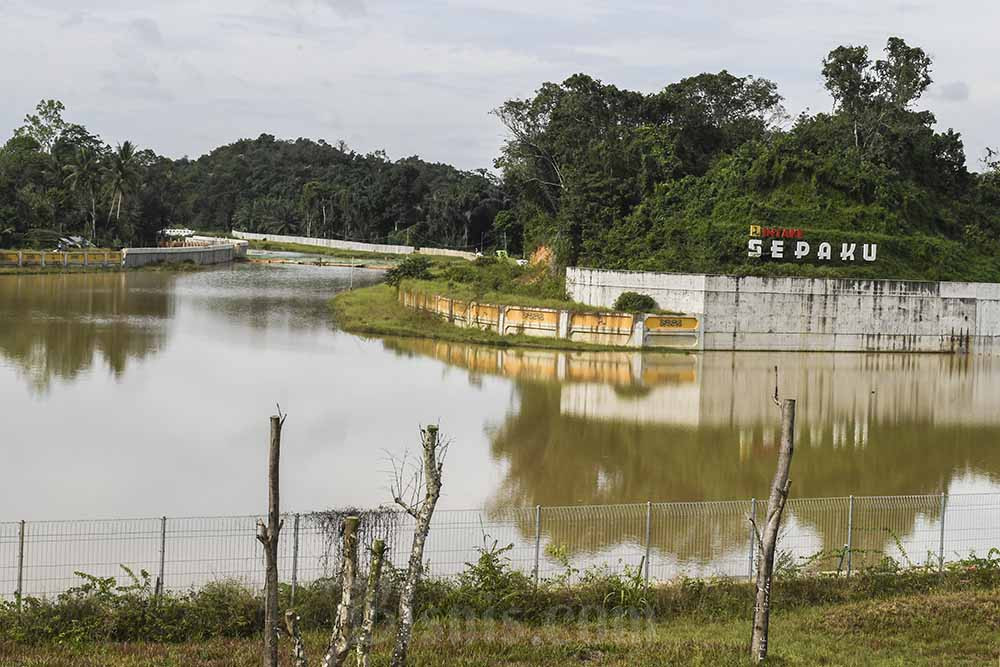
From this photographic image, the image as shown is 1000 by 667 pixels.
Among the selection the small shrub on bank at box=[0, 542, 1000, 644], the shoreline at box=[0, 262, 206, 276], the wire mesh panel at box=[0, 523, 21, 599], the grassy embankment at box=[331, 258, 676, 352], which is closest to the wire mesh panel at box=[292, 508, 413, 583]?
the small shrub on bank at box=[0, 542, 1000, 644]

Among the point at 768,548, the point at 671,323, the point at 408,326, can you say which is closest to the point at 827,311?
the point at 671,323

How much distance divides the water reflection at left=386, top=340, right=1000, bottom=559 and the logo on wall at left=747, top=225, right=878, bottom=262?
18.1 feet

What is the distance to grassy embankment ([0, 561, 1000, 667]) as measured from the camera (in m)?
14.2

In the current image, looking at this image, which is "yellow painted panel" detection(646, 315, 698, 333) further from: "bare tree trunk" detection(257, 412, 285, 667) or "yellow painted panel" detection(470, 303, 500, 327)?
"bare tree trunk" detection(257, 412, 285, 667)

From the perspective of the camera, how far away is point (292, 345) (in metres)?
51.7

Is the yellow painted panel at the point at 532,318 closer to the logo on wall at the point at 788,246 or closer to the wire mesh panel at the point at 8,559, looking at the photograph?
the logo on wall at the point at 788,246

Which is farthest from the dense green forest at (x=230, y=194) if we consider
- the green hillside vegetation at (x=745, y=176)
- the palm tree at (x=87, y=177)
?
the green hillside vegetation at (x=745, y=176)

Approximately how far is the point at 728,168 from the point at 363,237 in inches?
3176

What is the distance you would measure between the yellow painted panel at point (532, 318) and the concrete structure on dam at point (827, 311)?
14.1 ft

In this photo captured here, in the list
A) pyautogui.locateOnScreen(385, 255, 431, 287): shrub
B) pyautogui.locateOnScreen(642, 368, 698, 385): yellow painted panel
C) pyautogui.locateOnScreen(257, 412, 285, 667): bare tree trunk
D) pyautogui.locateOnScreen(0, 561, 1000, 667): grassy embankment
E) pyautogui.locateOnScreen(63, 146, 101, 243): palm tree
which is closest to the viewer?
pyautogui.locateOnScreen(257, 412, 285, 667): bare tree trunk

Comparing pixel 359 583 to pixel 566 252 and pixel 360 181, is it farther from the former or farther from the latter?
pixel 360 181

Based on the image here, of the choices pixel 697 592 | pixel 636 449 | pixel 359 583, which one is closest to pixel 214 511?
pixel 359 583

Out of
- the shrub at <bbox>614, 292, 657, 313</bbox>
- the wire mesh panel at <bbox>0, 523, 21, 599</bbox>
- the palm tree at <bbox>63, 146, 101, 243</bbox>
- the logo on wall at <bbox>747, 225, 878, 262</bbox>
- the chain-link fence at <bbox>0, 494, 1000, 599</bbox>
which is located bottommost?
the wire mesh panel at <bbox>0, 523, 21, 599</bbox>

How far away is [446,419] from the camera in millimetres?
34719
